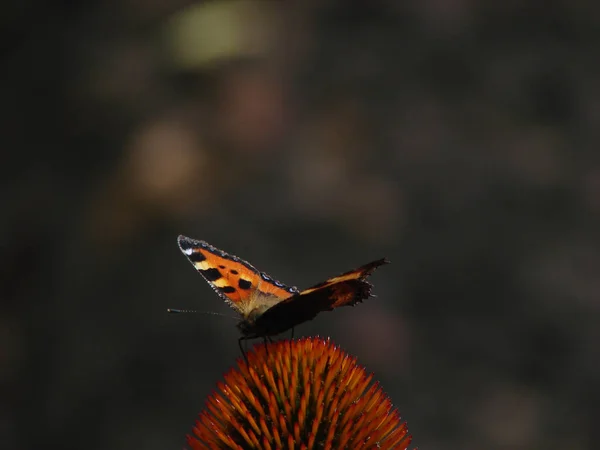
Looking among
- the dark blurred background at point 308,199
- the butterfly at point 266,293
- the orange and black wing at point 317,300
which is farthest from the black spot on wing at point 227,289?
the dark blurred background at point 308,199

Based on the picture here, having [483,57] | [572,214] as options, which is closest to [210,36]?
[483,57]

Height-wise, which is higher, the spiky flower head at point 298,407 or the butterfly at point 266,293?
the butterfly at point 266,293

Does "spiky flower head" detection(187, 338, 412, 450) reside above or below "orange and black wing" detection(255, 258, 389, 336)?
below

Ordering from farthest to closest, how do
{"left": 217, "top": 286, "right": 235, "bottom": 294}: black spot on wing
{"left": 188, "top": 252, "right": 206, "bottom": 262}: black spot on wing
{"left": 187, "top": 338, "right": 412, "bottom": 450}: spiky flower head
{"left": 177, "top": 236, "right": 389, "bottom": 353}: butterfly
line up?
{"left": 188, "top": 252, "right": 206, "bottom": 262}: black spot on wing < {"left": 217, "top": 286, "right": 235, "bottom": 294}: black spot on wing < {"left": 177, "top": 236, "right": 389, "bottom": 353}: butterfly < {"left": 187, "top": 338, "right": 412, "bottom": 450}: spiky flower head

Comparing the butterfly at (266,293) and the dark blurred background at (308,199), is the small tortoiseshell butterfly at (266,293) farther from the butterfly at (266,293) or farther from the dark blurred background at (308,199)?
the dark blurred background at (308,199)

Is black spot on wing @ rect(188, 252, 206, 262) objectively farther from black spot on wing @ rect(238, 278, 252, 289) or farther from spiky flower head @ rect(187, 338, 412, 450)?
spiky flower head @ rect(187, 338, 412, 450)

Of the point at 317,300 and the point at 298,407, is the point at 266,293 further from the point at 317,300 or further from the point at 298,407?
the point at 298,407

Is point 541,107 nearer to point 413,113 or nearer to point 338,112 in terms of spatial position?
point 413,113

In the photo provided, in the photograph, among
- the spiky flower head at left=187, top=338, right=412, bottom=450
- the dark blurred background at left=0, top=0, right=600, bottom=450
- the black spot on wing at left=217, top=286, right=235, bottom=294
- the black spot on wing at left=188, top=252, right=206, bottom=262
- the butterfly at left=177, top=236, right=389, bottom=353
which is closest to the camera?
the spiky flower head at left=187, top=338, right=412, bottom=450

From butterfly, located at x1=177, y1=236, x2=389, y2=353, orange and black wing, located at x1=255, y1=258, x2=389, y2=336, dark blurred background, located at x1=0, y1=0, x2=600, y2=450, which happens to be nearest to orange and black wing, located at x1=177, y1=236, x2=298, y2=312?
butterfly, located at x1=177, y1=236, x2=389, y2=353
